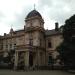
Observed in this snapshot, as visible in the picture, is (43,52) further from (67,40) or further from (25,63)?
(67,40)

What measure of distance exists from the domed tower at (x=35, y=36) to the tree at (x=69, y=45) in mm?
12220

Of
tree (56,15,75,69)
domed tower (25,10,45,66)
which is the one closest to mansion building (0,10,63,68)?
domed tower (25,10,45,66)

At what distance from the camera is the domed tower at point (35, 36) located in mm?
43688

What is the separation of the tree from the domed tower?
12220 mm

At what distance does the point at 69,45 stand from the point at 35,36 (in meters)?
16.1

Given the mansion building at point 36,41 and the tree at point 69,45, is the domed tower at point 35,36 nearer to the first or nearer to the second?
the mansion building at point 36,41

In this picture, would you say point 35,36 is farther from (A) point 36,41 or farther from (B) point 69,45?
(B) point 69,45

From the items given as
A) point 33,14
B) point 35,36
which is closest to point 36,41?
point 35,36

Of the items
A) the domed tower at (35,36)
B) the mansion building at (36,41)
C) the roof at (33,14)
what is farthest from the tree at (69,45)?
the roof at (33,14)

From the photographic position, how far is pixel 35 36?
149 ft

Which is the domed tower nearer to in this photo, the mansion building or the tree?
the mansion building

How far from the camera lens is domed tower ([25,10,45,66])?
43.7 m

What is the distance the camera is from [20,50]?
136 ft

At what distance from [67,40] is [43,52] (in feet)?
52.5
